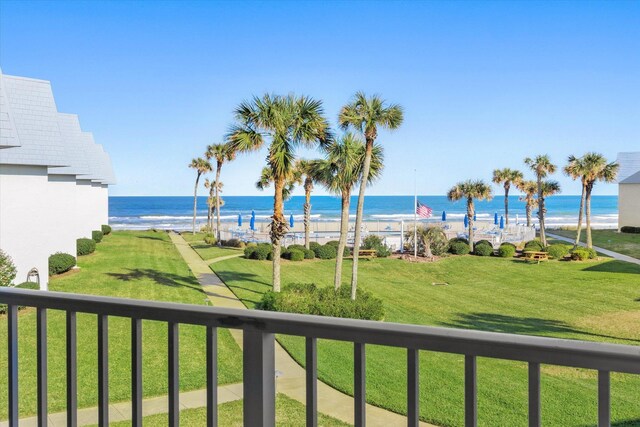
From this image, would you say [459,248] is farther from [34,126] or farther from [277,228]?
[34,126]

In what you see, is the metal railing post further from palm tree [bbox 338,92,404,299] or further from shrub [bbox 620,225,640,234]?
shrub [bbox 620,225,640,234]

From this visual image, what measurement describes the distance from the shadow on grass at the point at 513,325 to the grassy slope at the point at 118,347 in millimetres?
7491

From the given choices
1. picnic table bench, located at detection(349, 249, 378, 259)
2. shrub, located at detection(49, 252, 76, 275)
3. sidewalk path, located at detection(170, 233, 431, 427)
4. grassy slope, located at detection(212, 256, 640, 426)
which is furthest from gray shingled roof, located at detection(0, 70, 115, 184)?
picnic table bench, located at detection(349, 249, 378, 259)

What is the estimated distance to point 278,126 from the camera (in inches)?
619

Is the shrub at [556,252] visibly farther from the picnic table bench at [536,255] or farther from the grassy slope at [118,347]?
the grassy slope at [118,347]

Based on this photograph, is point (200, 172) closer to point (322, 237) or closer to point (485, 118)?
point (322, 237)

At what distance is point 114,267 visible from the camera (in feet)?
73.7

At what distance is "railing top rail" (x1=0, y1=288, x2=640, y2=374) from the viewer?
132cm

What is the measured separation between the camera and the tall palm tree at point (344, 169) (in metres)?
17.2

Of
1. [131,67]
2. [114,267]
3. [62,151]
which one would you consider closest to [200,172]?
[131,67]

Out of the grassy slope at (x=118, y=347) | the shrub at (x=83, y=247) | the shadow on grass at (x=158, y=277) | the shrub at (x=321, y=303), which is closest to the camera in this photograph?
the grassy slope at (x=118, y=347)

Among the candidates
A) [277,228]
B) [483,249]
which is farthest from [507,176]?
[277,228]

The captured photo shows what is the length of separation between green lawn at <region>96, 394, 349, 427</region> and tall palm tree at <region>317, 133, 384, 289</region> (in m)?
8.94

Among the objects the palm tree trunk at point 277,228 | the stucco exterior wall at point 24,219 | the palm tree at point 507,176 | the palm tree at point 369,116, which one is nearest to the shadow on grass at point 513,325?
the palm tree at point 369,116
